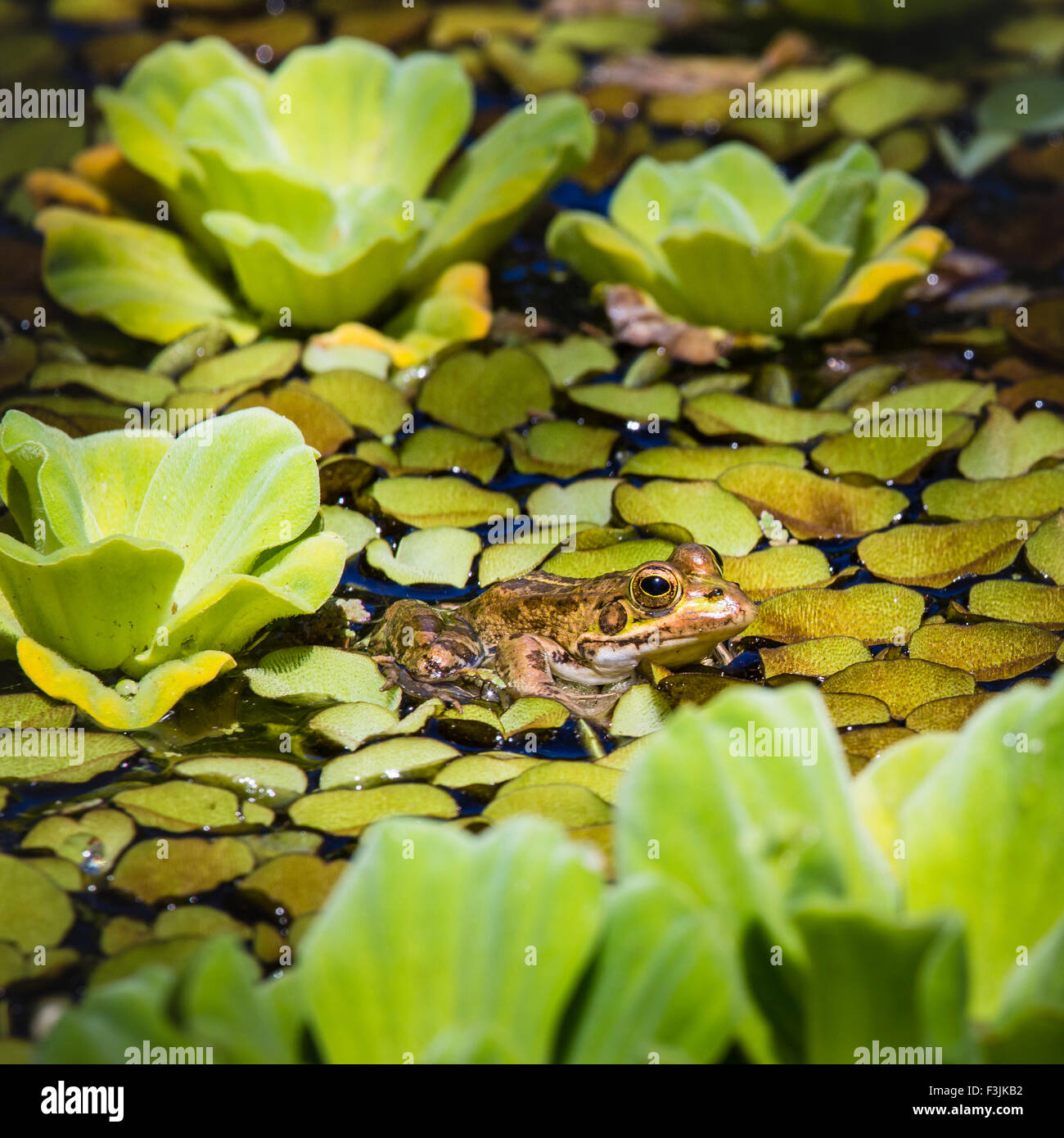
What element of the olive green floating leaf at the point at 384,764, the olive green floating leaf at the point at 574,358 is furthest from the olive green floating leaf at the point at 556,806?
the olive green floating leaf at the point at 574,358

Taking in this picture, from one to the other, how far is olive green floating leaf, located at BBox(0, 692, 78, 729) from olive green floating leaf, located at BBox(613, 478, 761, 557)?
4.33 ft

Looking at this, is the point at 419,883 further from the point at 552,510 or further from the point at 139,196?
the point at 139,196

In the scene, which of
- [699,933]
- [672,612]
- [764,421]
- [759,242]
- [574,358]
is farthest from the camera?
[759,242]

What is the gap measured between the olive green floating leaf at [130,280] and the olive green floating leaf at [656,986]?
2.63 meters

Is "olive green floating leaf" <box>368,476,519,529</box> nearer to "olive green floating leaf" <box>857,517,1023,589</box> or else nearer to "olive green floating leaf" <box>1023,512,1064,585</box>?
"olive green floating leaf" <box>857,517,1023,589</box>

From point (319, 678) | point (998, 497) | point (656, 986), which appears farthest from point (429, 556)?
point (656, 986)

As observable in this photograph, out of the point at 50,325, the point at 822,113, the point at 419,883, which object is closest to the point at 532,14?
the point at 822,113

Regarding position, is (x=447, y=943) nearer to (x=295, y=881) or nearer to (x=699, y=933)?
A: (x=699, y=933)

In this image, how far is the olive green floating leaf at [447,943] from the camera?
4.67ft

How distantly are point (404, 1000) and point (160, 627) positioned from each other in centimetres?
113

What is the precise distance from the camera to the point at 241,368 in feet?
11.2

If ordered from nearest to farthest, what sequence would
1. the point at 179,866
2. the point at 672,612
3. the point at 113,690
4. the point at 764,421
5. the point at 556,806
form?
the point at 179,866 < the point at 556,806 < the point at 113,690 < the point at 672,612 < the point at 764,421

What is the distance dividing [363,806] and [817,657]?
0.99 metres

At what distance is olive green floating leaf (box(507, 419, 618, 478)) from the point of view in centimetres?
315
